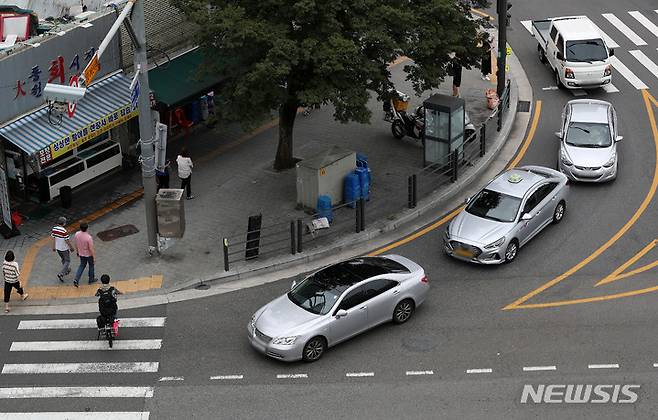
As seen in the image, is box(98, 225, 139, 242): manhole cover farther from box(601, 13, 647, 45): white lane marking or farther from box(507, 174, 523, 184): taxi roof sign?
box(601, 13, 647, 45): white lane marking

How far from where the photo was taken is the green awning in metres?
29.2

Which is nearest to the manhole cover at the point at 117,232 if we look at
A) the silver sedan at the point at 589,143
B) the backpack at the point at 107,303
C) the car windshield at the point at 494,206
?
the backpack at the point at 107,303

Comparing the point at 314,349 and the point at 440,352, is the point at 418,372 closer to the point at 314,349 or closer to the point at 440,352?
the point at 440,352

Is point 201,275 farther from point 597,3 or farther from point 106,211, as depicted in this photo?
point 597,3

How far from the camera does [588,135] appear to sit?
29.0 meters

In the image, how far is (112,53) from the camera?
2808 centimetres

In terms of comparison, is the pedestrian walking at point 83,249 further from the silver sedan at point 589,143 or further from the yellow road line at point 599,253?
the silver sedan at point 589,143

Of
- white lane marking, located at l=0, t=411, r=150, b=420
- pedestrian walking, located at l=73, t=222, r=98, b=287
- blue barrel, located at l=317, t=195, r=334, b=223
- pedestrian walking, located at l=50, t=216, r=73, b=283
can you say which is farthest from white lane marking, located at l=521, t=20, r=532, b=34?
white lane marking, located at l=0, t=411, r=150, b=420

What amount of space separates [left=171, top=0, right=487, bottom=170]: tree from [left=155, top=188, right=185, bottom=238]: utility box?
316 cm

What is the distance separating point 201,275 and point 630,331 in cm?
987

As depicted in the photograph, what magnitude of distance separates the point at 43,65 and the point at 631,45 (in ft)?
76.8

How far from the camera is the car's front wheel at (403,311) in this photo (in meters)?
21.3

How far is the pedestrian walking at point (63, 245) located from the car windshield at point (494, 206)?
9792mm

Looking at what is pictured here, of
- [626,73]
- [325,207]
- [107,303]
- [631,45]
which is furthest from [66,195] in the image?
[631,45]
